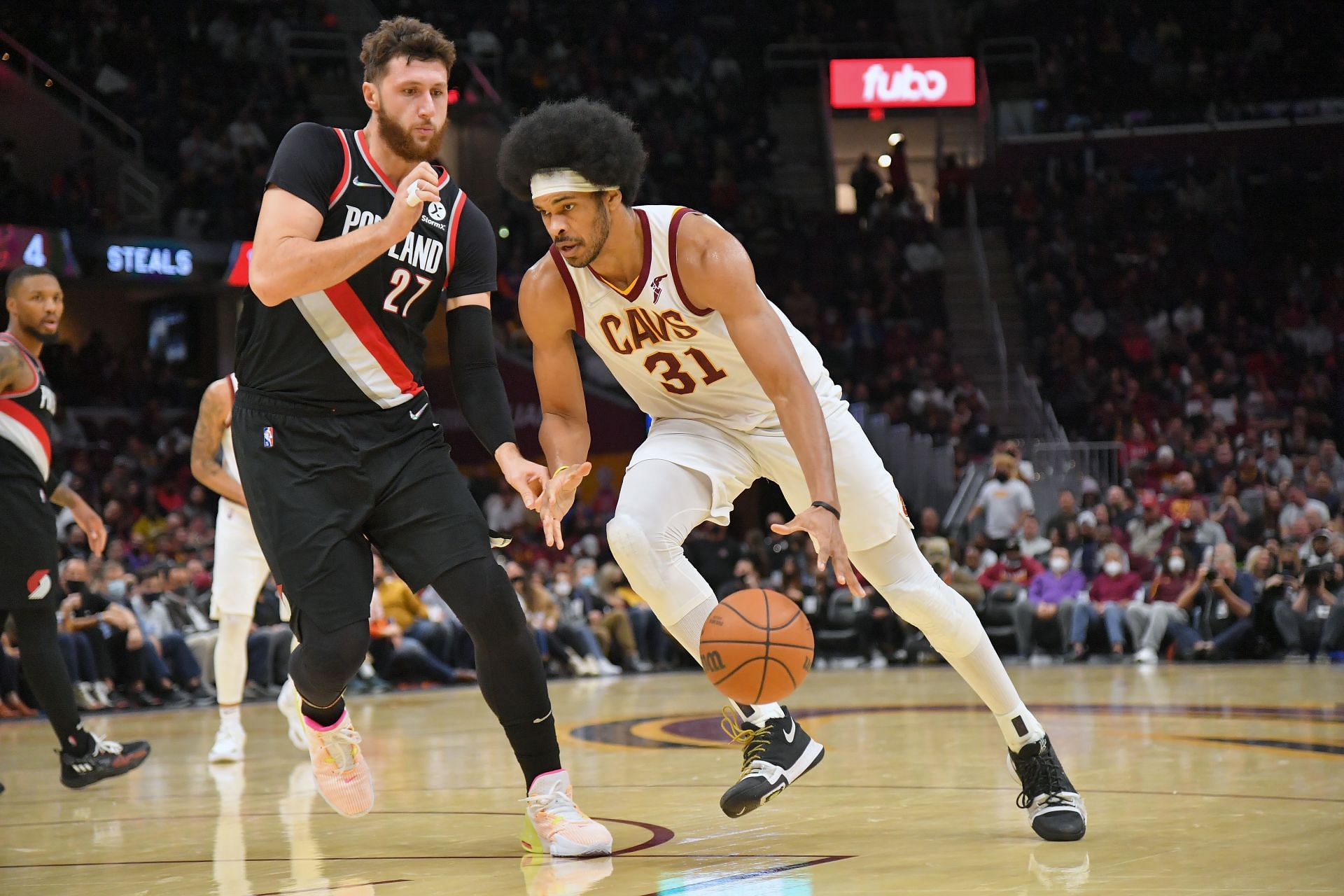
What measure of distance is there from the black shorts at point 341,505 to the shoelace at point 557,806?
0.73 meters

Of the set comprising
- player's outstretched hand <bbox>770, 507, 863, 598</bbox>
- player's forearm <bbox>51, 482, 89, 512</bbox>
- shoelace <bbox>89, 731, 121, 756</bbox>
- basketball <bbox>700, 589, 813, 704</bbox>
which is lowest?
shoelace <bbox>89, 731, 121, 756</bbox>

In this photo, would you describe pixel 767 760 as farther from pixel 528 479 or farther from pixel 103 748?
pixel 103 748

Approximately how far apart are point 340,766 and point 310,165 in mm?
1797

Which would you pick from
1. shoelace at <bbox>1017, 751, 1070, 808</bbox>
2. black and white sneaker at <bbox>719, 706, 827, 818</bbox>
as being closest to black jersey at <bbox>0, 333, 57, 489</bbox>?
black and white sneaker at <bbox>719, 706, 827, 818</bbox>

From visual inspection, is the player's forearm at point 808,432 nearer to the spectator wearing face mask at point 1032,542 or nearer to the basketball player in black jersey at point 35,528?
the basketball player in black jersey at point 35,528

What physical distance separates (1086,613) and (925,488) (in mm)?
4418

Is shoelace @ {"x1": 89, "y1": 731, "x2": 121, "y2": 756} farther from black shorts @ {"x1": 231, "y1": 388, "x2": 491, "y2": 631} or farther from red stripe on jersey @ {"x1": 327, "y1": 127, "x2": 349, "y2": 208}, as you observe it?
red stripe on jersey @ {"x1": 327, "y1": 127, "x2": 349, "y2": 208}

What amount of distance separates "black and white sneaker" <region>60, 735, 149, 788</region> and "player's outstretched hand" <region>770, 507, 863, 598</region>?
12.4ft

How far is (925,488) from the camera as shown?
18.6 metres

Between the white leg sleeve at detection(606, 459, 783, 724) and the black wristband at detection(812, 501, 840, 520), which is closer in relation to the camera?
the black wristband at detection(812, 501, 840, 520)

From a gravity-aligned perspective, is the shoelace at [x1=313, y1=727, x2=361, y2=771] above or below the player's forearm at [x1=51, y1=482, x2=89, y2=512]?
below

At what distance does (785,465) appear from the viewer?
4.69 metres

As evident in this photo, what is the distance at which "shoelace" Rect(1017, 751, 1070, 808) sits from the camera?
175 inches

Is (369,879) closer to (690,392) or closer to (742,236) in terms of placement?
(690,392)
